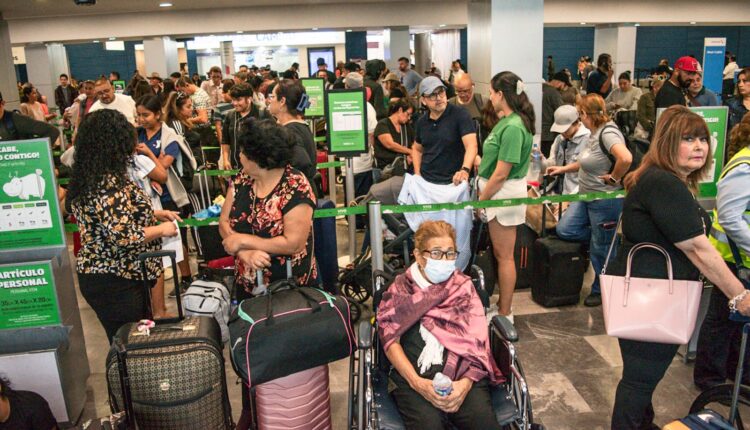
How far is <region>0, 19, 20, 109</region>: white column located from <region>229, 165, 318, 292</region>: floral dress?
1025 centimetres

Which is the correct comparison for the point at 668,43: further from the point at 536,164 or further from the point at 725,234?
the point at 725,234

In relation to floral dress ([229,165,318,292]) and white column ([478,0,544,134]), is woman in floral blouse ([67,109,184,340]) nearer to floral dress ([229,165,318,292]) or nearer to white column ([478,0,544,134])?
floral dress ([229,165,318,292])


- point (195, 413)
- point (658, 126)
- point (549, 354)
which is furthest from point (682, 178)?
point (195, 413)

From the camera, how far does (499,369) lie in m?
2.64

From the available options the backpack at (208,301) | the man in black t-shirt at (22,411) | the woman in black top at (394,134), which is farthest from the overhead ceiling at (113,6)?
the man in black t-shirt at (22,411)

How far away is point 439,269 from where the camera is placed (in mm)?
2615

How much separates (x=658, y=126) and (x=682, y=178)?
0.23 m

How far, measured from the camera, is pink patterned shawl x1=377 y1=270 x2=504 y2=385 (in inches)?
98.7

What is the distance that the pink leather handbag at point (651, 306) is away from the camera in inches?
94.9

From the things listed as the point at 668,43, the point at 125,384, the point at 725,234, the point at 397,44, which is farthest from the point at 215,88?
the point at 668,43

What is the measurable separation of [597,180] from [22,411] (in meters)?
3.58

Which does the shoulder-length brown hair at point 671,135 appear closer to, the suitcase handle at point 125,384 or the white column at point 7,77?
the suitcase handle at point 125,384

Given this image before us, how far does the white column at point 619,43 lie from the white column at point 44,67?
16277mm

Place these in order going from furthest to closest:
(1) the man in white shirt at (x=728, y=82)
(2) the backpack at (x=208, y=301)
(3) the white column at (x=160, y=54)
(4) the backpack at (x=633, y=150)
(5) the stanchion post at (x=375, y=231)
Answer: (3) the white column at (x=160, y=54)
(1) the man in white shirt at (x=728, y=82)
(4) the backpack at (x=633, y=150)
(5) the stanchion post at (x=375, y=231)
(2) the backpack at (x=208, y=301)
